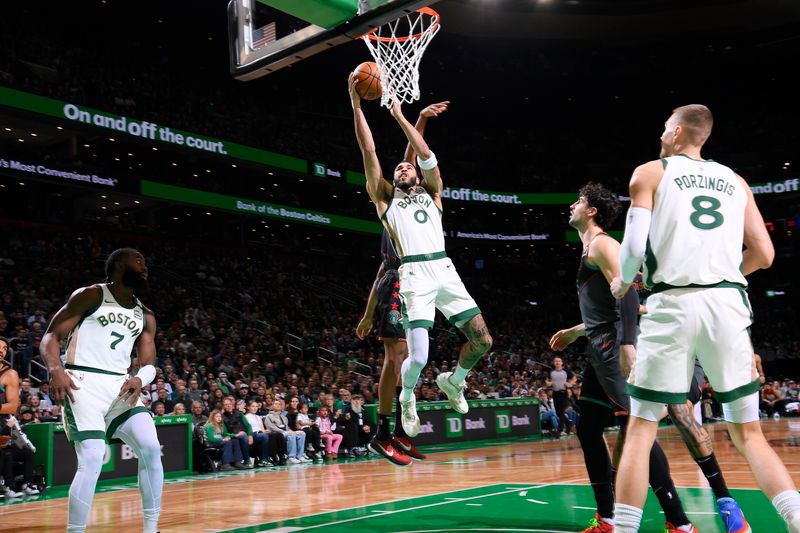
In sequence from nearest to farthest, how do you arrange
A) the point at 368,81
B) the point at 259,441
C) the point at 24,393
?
the point at 368,81, the point at 24,393, the point at 259,441

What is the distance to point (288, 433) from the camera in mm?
13914

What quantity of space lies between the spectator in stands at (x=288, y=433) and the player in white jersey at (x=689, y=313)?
1085 cm

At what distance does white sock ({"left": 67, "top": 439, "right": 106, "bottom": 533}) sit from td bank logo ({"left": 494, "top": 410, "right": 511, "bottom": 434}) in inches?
561

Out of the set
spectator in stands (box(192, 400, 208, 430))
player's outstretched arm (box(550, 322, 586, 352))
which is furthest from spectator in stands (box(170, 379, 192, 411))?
player's outstretched arm (box(550, 322, 586, 352))

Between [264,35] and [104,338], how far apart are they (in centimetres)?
293

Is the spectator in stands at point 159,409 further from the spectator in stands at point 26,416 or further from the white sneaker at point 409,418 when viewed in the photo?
the white sneaker at point 409,418

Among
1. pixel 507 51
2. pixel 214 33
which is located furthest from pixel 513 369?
pixel 214 33

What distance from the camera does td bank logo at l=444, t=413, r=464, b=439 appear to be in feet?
55.7

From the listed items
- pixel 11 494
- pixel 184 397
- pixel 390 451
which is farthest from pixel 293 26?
pixel 184 397

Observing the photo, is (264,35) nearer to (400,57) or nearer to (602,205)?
(400,57)

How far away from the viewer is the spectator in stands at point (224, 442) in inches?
505

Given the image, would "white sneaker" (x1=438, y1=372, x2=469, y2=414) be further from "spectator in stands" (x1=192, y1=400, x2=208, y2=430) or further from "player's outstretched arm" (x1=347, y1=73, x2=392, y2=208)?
"spectator in stands" (x1=192, y1=400, x2=208, y2=430)

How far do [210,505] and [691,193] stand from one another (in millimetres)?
6410

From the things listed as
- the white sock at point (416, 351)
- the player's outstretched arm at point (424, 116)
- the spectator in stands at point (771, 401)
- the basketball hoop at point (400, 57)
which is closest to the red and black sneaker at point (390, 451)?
the white sock at point (416, 351)
